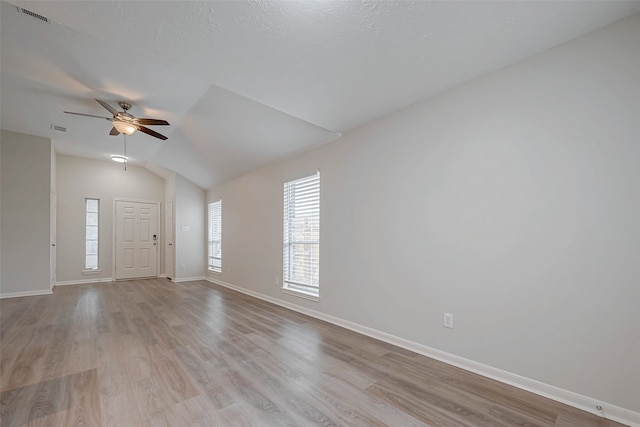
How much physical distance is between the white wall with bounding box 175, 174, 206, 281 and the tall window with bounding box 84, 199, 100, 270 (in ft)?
6.60

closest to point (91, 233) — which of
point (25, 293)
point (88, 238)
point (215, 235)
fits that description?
point (88, 238)

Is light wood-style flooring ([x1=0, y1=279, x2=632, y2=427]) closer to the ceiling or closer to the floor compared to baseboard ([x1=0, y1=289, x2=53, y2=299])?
closer to the ceiling

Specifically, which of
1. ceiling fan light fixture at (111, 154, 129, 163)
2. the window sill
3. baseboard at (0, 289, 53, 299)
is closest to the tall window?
ceiling fan light fixture at (111, 154, 129, 163)

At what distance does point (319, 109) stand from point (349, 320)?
253 cm

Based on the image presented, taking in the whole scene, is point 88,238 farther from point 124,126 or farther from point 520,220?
point 520,220

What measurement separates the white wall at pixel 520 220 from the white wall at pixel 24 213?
20.3 feet

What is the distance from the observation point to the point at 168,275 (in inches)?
302

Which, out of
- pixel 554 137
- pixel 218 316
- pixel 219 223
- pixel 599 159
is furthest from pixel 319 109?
pixel 219 223

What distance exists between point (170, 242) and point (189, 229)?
69 centimetres

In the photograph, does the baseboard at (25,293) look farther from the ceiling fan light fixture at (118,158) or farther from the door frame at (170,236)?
the ceiling fan light fixture at (118,158)

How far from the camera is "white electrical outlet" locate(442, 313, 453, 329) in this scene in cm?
Answer: 246

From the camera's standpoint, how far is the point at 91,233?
6938 millimetres

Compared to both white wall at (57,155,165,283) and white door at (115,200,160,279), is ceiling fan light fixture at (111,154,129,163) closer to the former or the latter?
white wall at (57,155,165,283)

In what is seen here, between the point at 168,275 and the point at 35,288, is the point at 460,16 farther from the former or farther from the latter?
the point at 168,275
